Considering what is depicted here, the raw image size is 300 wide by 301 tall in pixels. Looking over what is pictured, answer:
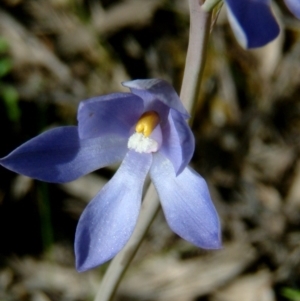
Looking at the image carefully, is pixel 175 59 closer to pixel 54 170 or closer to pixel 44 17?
pixel 44 17

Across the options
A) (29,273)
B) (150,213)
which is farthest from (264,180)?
(150,213)

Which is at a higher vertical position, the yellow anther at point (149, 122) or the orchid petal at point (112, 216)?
the yellow anther at point (149, 122)

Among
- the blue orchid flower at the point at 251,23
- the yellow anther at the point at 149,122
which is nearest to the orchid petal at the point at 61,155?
the yellow anther at the point at 149,122

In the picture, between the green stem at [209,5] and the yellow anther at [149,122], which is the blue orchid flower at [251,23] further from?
the yellow anther at [149,122]

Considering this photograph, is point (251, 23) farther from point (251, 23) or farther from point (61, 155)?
point (61, 155)

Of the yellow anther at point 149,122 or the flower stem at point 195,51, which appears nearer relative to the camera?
the flower stem at point 195,51

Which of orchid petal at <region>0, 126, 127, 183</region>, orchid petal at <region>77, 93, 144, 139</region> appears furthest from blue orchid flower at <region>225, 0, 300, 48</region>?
orchid petal at <region>0, 126, 127, 183</region>

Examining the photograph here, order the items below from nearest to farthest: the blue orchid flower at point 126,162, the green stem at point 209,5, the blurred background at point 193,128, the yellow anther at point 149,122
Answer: the green stem at point 209,5 < the blue orchid flower at point 126,162 < the yellow anther at point 149,122 < the blurred background at point 193,128
